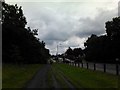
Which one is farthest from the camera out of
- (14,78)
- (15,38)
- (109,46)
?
(109,46)

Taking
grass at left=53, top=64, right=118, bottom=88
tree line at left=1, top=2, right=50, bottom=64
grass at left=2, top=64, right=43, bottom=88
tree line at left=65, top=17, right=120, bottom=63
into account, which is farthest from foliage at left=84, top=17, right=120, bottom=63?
grass at left=53, top=64, right=118, bottom=88

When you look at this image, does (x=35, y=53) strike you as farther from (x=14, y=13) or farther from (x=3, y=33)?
(x=3, y=33)

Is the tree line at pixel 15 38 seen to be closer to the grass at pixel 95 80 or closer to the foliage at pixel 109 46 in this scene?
the foliage at pixel 109 46

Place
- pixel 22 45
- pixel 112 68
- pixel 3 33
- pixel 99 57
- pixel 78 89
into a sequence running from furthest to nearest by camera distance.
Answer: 1. pixel 99 57
2. pixel 22 45
3. pixel 3 33
4. pixel 112 68
5. pixel 78 89

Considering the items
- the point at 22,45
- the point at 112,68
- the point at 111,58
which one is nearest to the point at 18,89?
the point at 112,68

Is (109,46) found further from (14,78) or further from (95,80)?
(95,80)

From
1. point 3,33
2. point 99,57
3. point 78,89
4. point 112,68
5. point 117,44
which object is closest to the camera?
point 78,89

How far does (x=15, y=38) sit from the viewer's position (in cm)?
9088

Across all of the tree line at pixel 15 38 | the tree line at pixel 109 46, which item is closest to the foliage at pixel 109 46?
the tree line at pixel 109 46

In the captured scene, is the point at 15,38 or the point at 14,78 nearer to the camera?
the point at 14,78

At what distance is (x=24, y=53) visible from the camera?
339 feet

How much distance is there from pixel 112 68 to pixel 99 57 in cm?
8841

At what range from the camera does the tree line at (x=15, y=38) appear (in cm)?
8300

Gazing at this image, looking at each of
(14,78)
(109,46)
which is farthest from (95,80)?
(109,46)
